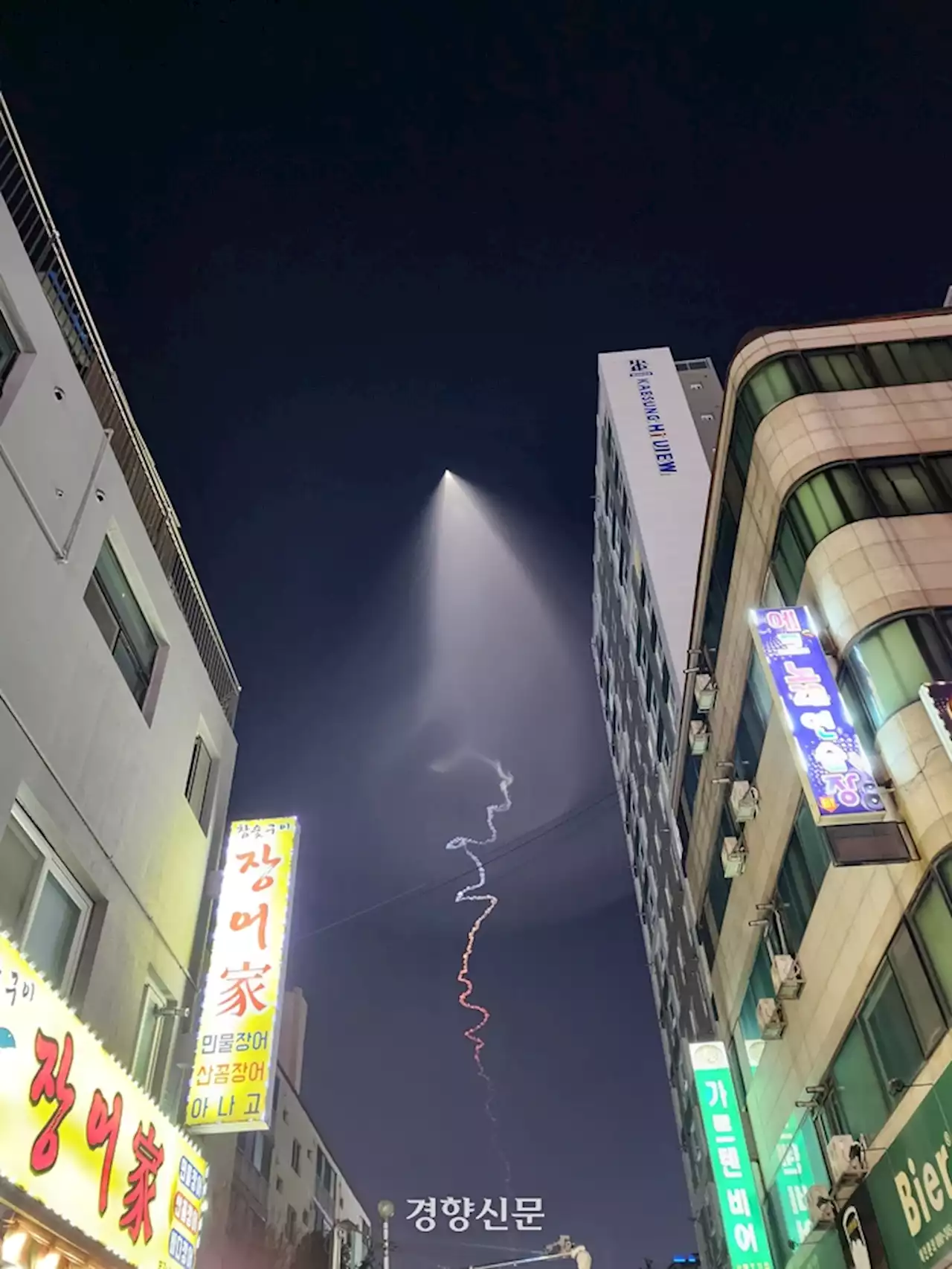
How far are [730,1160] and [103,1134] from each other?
52.6ft

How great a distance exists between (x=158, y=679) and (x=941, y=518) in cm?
1351

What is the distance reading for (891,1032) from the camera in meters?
13.7

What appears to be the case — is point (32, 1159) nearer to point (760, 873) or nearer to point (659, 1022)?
point (760, 873)

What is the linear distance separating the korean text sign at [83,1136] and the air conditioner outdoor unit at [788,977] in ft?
35.7

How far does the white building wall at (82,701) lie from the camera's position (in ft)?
35.8

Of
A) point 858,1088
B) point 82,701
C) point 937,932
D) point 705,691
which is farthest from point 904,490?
point 82,701

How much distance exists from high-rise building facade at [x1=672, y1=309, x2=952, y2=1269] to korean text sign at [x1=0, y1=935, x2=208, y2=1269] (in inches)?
370

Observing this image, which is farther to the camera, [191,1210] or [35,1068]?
[191,1210]

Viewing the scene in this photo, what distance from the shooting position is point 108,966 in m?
12.4

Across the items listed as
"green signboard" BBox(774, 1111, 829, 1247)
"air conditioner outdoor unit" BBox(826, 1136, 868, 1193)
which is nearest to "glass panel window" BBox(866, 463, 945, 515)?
"air conditioner outdoor unit" BBox(826, 1136, 868, 1193)

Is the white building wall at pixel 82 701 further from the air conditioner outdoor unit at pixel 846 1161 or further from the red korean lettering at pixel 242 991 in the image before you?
the air conditioner outdoor unit at pixel 846 1161

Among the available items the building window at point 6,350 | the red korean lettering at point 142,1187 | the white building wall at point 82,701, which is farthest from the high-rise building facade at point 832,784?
the building window at point 6,350

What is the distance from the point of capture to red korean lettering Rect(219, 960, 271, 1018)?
45.8 feet

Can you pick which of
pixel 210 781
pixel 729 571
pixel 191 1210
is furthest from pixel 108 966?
pixel 729 571
